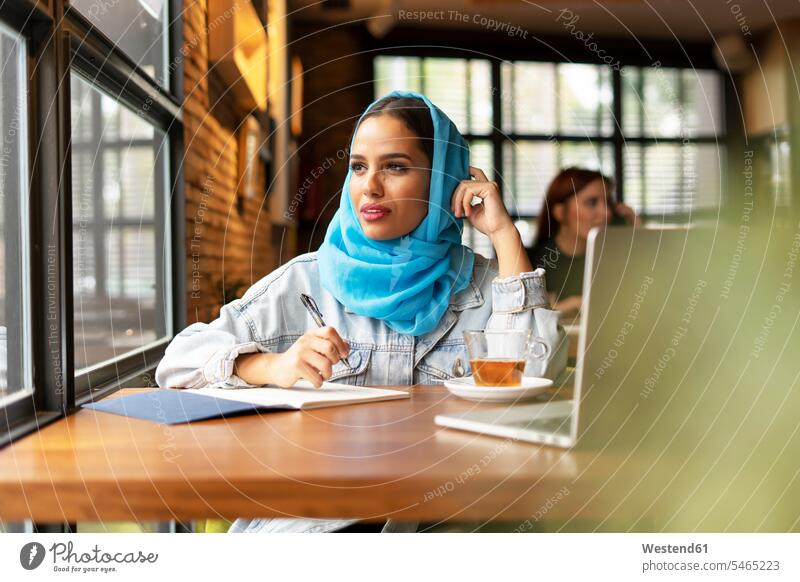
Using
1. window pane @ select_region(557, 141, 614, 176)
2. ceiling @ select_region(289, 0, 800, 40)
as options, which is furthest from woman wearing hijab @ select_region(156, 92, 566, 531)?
window pane @ select_region(557, 141, 614, 176)

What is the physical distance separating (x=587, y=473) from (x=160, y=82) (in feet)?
4.79

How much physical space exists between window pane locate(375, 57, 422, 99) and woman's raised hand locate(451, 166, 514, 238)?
9.32 feet

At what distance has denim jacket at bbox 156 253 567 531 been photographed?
3.01 ft

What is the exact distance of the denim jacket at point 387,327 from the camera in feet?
3.01

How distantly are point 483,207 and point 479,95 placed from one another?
3203 millimetres

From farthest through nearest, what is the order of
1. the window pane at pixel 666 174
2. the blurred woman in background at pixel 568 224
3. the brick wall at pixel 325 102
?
1. the window pane at pixel 666 174
2. the brick wall at pixel 325 102
3. the blurred woman in background at pixel 568 224

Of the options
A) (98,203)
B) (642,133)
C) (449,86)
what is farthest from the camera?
(642,133)

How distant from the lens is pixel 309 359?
28.4 inches

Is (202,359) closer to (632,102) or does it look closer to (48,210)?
(48,210)

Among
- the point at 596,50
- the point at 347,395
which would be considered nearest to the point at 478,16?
the point at 596,50

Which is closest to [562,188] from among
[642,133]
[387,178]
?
[387,178]

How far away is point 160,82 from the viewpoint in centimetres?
165

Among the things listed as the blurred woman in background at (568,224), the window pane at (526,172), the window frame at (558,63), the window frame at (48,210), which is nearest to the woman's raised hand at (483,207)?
the window frame at (48,210)
